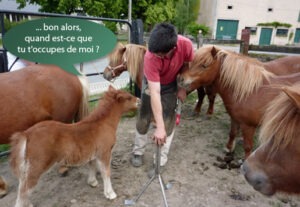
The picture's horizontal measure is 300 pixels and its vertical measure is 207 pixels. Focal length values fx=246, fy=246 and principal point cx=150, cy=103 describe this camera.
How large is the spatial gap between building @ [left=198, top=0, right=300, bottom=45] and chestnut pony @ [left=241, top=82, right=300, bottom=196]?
114 ft

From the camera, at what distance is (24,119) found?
245 centimetres

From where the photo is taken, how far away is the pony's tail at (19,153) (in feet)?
7.03

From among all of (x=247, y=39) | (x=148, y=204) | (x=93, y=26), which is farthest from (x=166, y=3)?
(x=148, y=204)

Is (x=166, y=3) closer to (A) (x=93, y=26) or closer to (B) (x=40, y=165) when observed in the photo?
(A) (x=93, y=26)

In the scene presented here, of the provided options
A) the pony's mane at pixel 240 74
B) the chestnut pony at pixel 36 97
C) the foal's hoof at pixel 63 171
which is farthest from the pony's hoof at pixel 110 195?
the pony's mane at pixel 240 74

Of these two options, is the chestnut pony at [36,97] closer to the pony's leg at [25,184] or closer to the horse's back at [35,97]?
the horse's back at [35,97]

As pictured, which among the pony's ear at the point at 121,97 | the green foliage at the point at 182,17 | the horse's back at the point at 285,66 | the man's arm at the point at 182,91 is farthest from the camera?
the green foliage at the point at 182,17

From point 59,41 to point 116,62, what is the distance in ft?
3.77

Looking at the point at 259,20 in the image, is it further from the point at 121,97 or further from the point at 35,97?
the point at 35,97

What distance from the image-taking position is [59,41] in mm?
3139

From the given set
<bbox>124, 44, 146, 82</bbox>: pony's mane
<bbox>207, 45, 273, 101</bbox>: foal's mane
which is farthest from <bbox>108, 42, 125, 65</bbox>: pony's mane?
<bbox>207, 45, 273, 101</bbox>: foal's mane

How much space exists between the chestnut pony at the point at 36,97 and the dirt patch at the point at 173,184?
52cm

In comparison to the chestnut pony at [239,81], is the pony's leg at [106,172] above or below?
below

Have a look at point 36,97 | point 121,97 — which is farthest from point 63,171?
point 121,97
